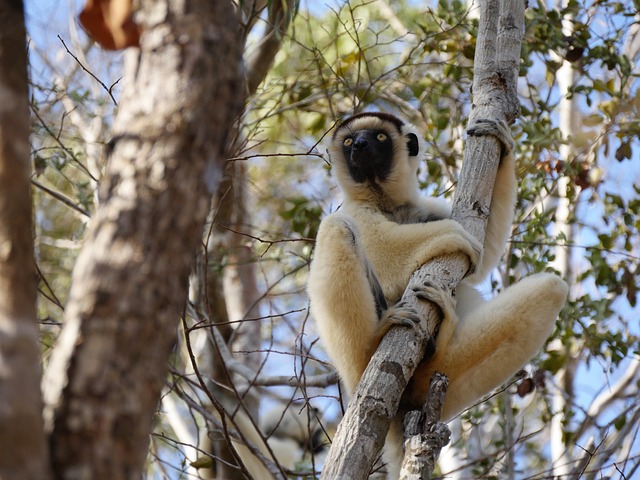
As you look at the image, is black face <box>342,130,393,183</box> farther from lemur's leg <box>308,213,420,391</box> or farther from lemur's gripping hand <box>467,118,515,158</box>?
lemur's leg <box>308,213,420,391</box>

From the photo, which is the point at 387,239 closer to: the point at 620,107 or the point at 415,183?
the point at 415,183

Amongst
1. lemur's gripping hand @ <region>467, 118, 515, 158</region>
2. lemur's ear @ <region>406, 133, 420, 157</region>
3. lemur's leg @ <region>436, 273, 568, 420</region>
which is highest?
lemur's ear @ <region>406, 133, 420, 157</region>

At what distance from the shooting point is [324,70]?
7.67 m

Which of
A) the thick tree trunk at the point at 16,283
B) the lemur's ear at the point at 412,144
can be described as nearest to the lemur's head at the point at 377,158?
the lemur's ear at the point at 412,144

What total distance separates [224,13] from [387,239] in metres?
2.62

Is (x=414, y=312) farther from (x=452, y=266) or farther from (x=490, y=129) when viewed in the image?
(x=490, y=129)

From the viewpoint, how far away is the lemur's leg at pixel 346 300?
3.90 meters

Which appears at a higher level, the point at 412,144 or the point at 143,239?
the point at 412,144

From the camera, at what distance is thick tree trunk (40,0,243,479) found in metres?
1.65

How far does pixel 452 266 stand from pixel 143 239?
8.49 ft

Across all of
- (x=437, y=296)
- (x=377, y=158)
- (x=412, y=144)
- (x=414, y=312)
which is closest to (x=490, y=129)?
(x=377, y=158)

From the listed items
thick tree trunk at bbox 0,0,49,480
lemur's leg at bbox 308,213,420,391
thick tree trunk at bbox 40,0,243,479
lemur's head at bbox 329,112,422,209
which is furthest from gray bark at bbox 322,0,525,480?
thick tree trunk at bbox 0,0,49,480

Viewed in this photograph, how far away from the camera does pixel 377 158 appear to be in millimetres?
5090

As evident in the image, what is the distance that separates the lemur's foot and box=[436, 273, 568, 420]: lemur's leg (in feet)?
0.71
